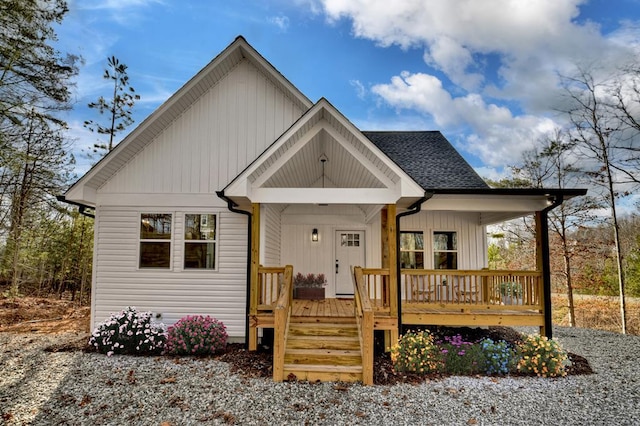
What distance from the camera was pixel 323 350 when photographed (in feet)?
20.6

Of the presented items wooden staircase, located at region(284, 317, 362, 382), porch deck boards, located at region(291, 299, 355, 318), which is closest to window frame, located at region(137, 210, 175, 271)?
porch deck boards, located at region(291, 299, 355, 318)

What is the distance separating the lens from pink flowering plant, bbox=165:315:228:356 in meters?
7.00

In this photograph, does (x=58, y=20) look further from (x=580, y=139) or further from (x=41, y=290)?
(x=580, y=139)

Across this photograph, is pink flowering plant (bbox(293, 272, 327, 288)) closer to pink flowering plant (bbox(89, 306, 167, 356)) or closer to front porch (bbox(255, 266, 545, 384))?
front porch (bbox(255, 266, 545, 384))

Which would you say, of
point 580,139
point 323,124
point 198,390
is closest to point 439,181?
point 323,124

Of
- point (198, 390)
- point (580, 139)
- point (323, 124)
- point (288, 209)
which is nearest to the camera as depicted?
point (198, 390)

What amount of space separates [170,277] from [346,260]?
5023mm

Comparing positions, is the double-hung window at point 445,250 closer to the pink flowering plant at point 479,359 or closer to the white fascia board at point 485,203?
the white fascia board at point 485,203

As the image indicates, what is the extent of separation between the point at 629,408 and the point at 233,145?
8296 millimetres

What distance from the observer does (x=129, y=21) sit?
10945 mm

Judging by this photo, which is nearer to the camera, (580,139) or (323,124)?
(323,124)

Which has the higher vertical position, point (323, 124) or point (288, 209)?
point (323, 124)

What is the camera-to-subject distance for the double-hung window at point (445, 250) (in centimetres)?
1022

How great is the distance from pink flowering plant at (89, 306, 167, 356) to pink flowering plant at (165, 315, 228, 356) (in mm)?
318
